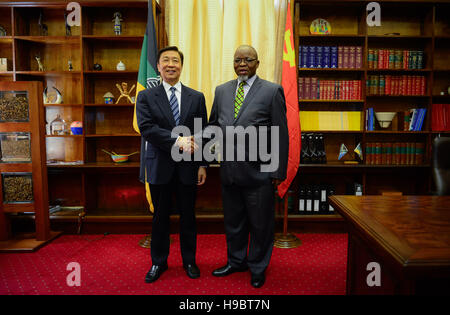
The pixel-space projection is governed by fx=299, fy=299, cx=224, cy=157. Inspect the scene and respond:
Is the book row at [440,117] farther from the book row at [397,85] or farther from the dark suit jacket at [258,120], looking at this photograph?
the dark suit jacket at [258,120]

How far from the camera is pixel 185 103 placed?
6.87ft

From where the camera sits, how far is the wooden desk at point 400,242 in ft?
2.92

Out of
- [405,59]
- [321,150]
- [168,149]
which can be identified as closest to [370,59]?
[405,59]

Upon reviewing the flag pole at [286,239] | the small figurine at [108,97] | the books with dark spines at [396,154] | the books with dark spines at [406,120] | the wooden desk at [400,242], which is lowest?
the flag pole at [286,239]

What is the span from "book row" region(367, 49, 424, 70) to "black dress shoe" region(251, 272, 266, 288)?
2462mm

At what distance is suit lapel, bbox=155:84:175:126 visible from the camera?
6.75ft

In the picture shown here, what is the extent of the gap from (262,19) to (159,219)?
2279 mm

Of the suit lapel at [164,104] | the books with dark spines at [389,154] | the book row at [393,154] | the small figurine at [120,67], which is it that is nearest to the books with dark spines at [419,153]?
the book row at [393,154]

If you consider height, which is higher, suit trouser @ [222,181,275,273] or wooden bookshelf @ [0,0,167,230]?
wooden bookshelf @ [0,0,167,230]

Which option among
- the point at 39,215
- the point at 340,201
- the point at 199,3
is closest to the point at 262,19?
the point at 199,3

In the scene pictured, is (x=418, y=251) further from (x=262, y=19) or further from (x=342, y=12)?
(x=342, y=12)

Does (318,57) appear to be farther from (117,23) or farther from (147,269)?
(147,269)

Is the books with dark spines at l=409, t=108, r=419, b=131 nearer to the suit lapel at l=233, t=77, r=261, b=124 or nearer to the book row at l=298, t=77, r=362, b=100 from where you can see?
the book row at l=298, t=77, r=362, b=100

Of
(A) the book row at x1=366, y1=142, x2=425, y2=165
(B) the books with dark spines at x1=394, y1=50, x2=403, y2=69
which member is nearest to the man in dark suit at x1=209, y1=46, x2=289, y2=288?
(A) the book row at x1=366, y1=142, x2=425, y2=165
